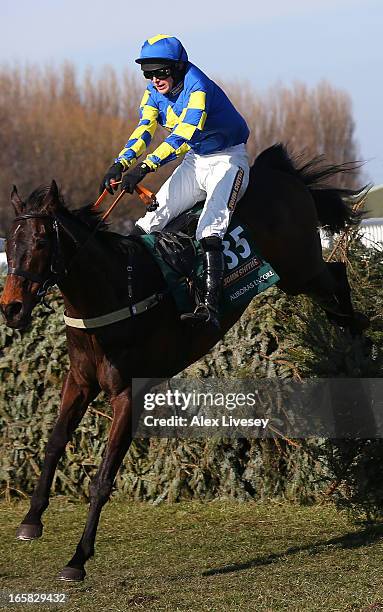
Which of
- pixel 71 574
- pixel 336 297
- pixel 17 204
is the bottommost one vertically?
pixel 71 574

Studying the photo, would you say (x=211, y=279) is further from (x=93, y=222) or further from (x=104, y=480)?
(x=104, y=480)

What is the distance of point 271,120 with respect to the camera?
159ft

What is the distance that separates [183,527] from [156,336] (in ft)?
4.83

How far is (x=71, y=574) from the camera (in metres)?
4.95

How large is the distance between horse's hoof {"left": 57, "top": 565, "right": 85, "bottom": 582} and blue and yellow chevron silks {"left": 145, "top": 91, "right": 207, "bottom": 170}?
6.98ft

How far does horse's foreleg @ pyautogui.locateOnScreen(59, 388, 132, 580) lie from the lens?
4980 millimetres

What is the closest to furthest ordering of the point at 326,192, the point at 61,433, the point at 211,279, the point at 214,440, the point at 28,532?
the point at 28,532, the point at 61,433, the point at 211,279, the point at 214,440, the point at 326,192

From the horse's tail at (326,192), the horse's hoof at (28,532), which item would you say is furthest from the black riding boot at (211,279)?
the horse's hoof at (28,532)

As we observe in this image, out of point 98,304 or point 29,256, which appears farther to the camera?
point 98,304

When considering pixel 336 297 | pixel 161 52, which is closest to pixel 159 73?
pixel 161 52

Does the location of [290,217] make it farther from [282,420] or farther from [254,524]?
[254,524]

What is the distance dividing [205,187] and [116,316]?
1158 mm

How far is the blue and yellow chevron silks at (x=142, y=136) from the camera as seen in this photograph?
18.7ft

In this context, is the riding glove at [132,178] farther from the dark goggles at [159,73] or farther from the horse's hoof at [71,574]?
the horse's hoof at [71,574]
